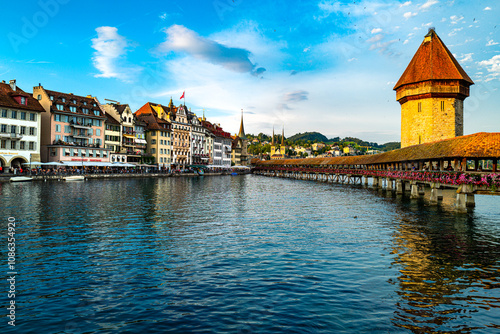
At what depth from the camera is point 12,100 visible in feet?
206

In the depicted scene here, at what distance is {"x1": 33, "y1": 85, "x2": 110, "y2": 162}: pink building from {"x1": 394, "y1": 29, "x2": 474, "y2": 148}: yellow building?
70.1m

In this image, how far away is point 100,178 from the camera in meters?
71.6

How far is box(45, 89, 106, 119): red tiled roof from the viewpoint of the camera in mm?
73581

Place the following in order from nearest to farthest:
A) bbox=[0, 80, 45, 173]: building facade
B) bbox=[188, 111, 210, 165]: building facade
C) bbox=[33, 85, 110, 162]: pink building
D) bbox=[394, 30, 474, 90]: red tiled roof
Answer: bbox=[0, 80, 45, 173]: building facade, bbox=[394, 30, 474, 90]: red tiled roof, bbox=[33, 85, 110, 162]: pink building, bbox=[188, 111, 210, 165]: building facade

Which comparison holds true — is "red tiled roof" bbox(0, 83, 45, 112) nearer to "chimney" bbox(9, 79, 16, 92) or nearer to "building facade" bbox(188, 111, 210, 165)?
"chimney" bbox(9, 79, 16, 92)

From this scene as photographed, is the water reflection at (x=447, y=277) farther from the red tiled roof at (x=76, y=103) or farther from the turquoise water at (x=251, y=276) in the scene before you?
the red tiled roof at (x=76, y=103)

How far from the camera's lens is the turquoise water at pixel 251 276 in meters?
9.06

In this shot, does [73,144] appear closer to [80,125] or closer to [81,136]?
[81,136]

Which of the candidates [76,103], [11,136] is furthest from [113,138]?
[11,136]

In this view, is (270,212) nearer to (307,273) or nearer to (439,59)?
(307,273)

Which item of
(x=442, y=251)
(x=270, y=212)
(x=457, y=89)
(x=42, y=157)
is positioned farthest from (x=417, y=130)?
(x=42, y=157)

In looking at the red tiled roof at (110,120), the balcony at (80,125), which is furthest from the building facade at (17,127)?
the red tiled roof at (110,120)

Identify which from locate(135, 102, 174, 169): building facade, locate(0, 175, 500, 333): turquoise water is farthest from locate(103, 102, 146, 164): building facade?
locate(0, 175, 500, 333): turquoise water

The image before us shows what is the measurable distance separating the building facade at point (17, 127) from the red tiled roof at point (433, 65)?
2897 inches
